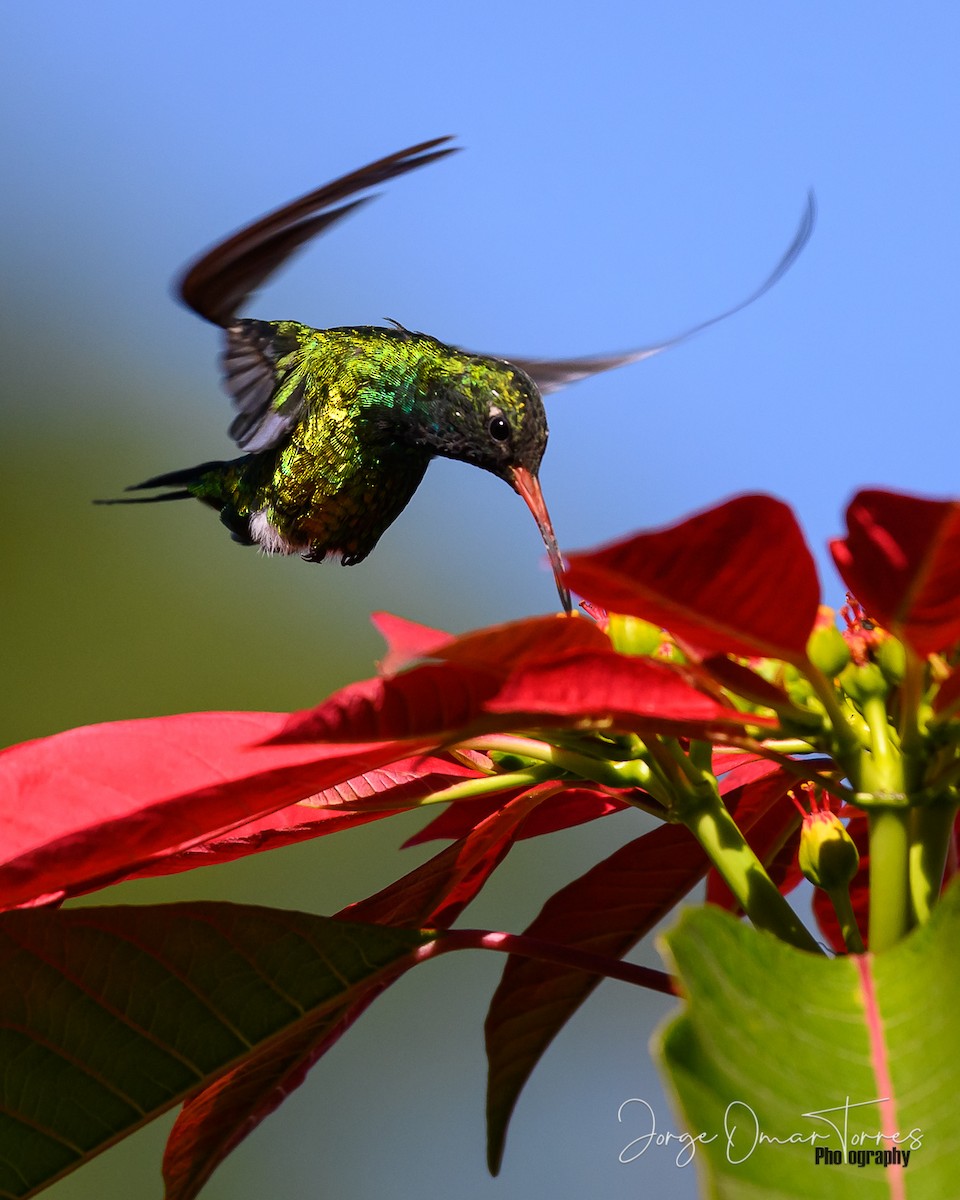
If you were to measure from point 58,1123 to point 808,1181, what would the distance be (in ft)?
→ 1.50

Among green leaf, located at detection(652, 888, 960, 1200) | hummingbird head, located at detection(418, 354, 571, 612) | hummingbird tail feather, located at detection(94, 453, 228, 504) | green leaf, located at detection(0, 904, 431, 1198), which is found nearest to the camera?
green leaf, located at detection(652, 888, 960, 1200)

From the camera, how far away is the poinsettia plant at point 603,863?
0.59 meters

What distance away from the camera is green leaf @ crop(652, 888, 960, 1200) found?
561 mm

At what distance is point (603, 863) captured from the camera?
106cm

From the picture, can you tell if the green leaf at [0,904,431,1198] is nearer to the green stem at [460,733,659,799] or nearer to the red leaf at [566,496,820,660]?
the green stem at [460,733,659,799]

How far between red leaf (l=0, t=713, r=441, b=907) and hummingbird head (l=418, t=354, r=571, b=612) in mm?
1245

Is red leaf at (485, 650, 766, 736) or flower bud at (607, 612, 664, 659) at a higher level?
red leaf at (485, 650, 766, 736)

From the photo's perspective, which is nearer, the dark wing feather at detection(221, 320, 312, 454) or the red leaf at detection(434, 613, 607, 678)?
the red leaf at detection(434, 613, 607, 678)

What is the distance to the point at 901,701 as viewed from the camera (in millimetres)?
746

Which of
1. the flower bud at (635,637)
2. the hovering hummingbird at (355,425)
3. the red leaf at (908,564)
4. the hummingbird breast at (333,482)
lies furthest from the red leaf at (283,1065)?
the hummingbird breast at (333,482)

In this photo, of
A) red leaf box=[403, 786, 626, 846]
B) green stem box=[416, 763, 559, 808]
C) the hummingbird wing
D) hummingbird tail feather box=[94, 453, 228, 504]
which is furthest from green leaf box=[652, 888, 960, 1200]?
hummingbird tail feather box=[94, 453, 228, 504]

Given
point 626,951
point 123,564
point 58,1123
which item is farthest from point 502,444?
point 123,564

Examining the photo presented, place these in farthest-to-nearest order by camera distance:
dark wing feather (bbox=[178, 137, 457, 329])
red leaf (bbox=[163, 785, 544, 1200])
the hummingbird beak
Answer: the hummingbird beak
dark wing feather (bbox=[178, 137, 457, 329])
red leaf (bbox=[163, 785, 544, 1200])

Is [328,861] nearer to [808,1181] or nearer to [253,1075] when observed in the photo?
[253,1075]
